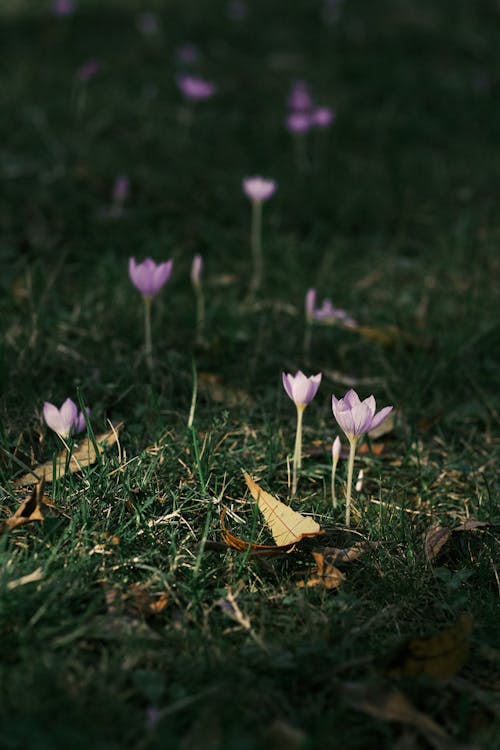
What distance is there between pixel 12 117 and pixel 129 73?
109 cm

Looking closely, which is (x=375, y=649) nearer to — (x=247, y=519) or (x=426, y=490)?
(x=247, y=519)

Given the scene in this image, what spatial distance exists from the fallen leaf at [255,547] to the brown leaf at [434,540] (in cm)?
32

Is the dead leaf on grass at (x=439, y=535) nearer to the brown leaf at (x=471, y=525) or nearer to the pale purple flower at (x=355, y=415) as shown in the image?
the brown leaf at (x=471, y=525)

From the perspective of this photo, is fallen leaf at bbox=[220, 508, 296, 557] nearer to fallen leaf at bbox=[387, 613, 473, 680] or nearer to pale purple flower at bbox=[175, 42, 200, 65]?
fallen leaf at bbox=[387, 613, 473, 680]

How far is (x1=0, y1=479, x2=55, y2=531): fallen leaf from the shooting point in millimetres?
1777

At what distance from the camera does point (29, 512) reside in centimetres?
181

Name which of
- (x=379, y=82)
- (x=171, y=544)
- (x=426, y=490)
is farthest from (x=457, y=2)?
(x=171, y=544)

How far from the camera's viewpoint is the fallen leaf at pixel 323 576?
5.87 ft

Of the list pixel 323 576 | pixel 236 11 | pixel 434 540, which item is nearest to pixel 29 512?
pixel 323 576

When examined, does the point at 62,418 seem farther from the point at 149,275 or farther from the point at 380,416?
the point at 380,416

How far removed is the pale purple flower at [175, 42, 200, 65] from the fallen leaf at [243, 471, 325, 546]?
4159 millimetres

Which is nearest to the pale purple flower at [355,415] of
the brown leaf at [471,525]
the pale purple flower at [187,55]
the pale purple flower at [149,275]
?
the brown leaf at [471,525]

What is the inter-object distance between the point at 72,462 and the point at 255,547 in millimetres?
546

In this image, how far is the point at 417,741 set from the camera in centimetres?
146
